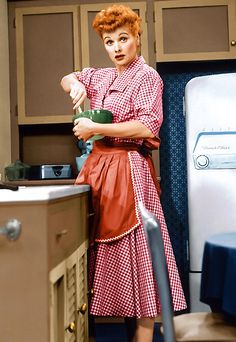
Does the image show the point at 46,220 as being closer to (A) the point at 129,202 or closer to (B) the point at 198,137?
(A) the point at 129,202

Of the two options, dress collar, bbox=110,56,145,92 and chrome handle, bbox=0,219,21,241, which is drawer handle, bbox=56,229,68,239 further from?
dress collar, bbox=110,56,145,92

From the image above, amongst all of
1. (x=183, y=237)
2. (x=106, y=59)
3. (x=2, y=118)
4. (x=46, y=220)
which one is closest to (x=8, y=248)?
(x=46, y=220)

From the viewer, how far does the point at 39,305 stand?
4.09ft

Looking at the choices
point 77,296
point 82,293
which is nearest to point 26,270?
point 77,296

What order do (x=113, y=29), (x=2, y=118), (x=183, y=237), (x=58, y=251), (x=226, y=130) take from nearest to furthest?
(x=58, y=251)
(x=113, y=29)
(x=226, y=130)
(x=2, y=118)
(x=183, y=237)

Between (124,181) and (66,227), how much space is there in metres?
0.42

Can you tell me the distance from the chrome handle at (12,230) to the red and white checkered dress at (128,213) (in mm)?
686

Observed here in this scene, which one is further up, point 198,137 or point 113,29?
point 113,29

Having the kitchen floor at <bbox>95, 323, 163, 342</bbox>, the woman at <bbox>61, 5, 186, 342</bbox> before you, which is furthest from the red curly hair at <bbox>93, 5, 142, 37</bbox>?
the kitchen floor at <bbox>95, 323, 163, 342</bbox>

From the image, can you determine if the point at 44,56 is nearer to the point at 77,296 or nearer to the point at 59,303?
the point at 77,296

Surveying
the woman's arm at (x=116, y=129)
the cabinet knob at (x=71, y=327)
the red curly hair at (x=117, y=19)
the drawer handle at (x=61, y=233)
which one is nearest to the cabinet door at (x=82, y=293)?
the cabinet knob at (x=71, y=327)

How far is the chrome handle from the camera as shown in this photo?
1229 millimetres

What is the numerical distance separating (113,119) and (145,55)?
133 cm

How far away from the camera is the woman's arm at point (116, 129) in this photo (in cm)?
185
